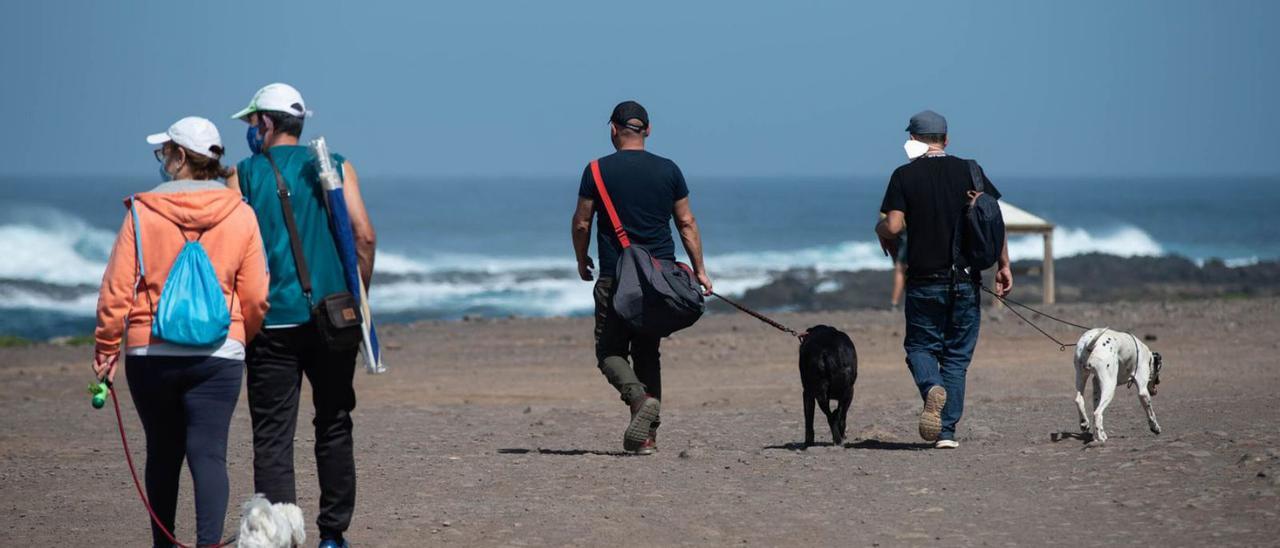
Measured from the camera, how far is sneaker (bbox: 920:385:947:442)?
8.73 meters

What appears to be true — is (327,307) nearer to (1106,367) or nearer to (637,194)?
(637,194)

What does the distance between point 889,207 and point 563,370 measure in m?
8.18

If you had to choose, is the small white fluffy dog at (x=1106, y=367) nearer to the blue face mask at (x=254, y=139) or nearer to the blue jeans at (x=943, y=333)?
the blue jeans at (x=943, y=333)

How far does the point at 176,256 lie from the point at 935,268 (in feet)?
14.7

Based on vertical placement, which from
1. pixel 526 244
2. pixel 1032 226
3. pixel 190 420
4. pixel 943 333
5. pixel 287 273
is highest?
pixel 526 244

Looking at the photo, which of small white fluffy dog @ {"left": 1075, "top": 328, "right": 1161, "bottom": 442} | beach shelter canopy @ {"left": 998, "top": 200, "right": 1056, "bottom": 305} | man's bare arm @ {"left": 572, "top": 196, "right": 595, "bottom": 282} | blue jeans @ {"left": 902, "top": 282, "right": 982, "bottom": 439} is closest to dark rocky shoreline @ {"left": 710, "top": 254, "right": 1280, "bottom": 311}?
beach shelter canopy @ {"left": 998, "top": 200, "right": 1056, "bottom": 305}

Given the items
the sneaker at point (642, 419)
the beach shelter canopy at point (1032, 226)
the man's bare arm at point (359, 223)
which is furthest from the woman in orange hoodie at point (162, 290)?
the beach shelter canopy at point (1032, 226)

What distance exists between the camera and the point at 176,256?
5.56 metres

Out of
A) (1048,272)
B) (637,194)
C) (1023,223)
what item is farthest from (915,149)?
(1048,272)

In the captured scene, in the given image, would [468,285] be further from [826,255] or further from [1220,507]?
[1220,507]

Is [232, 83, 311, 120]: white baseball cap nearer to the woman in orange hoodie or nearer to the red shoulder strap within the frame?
the woman in orange hoodie

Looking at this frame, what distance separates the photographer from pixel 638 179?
8.51 m

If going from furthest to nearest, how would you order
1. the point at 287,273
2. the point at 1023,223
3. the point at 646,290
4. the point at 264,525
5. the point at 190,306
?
the point at 1023,223 → the point at 646,290 → the point at 287,273 → the point at 264,525 → the point at 190,306

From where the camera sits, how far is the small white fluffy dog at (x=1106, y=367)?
29.4ft
